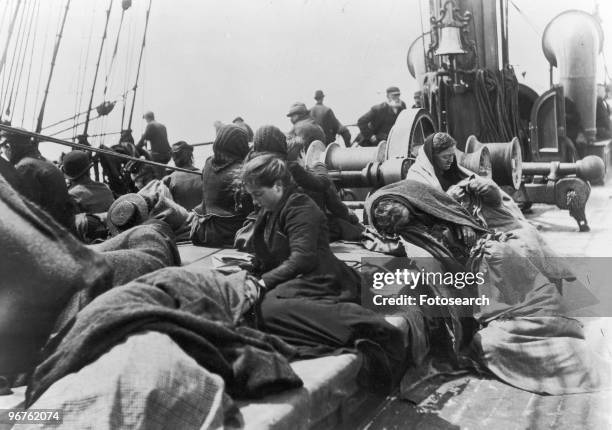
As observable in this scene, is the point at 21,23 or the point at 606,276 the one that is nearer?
the point at 21,23

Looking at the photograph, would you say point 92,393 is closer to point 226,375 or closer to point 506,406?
point 226,375

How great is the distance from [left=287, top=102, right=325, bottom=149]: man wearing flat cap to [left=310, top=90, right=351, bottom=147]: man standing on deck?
1.89 m

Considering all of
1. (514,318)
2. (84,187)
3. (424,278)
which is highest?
(84,187)

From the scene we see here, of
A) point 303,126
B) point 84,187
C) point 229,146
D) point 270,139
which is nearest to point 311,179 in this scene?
point 270,139

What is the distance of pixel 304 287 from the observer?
368cm

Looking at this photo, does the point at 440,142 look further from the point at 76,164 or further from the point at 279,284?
the point at 76,164

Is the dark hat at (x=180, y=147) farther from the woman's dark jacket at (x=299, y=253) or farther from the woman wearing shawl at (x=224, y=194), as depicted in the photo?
the woman's dark jacket at (x=299, y=253)

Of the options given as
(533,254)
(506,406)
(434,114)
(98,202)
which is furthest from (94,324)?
(434,114)

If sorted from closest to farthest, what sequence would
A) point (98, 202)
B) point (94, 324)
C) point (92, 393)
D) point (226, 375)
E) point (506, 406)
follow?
point (92, 393) → point (94, 324) → point (226, 375) → point (506, 406) → point (98, 202)

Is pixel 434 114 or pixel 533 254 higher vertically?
pixel 434 114

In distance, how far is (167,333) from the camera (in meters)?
2.78

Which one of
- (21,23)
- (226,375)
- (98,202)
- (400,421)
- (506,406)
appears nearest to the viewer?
(226,375)

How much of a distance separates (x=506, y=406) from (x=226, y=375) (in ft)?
6.88

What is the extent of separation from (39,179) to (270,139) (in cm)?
159
